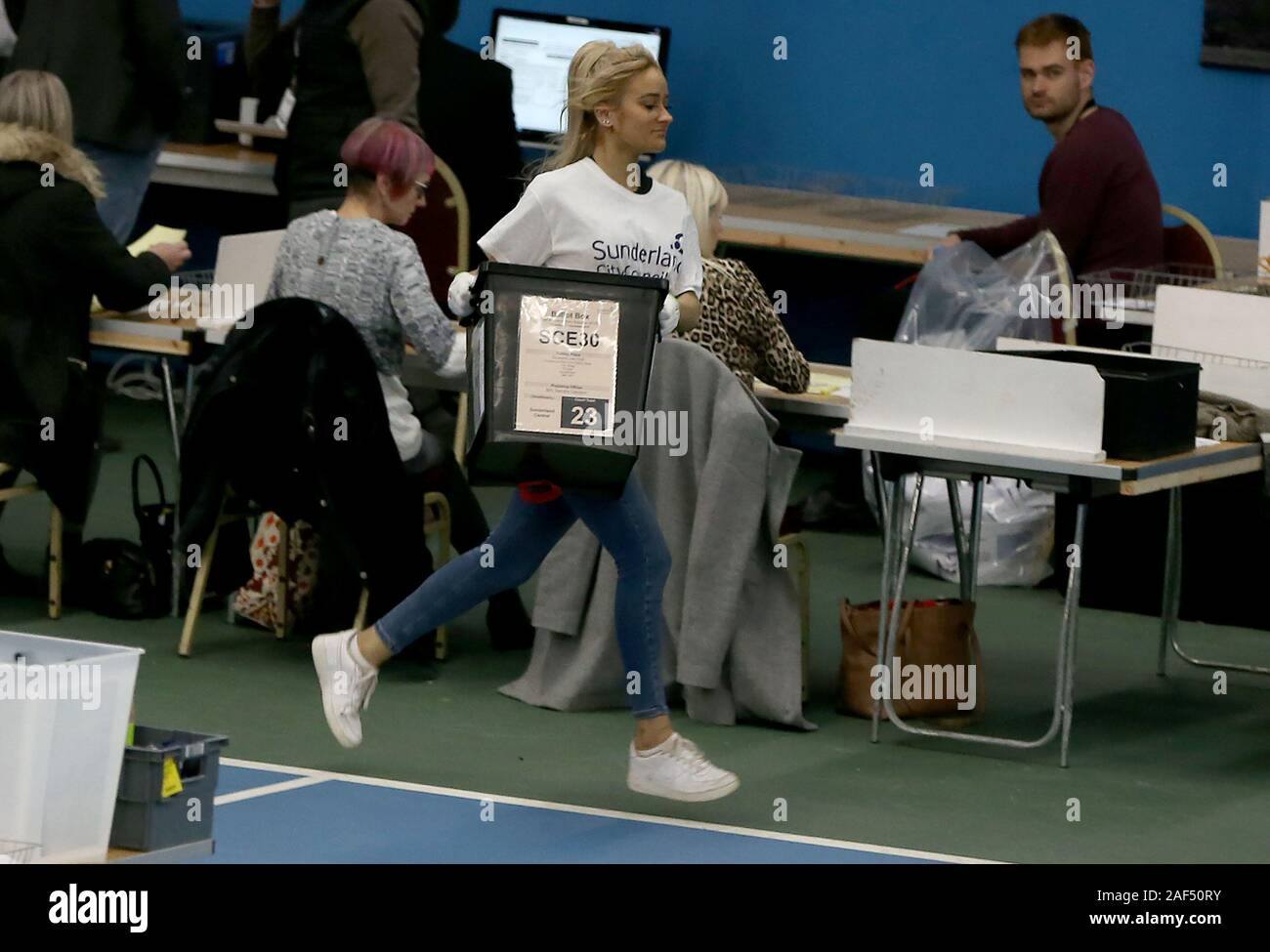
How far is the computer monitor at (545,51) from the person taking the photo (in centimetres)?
827

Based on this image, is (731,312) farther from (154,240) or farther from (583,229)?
(154,240)

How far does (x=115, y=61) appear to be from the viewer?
679cm

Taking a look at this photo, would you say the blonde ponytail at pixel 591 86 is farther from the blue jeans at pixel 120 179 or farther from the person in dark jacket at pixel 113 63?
the blue jeans at pixel 120 179

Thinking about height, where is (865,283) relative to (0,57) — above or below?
below

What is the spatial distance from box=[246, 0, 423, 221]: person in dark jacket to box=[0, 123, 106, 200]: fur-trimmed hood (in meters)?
1.05

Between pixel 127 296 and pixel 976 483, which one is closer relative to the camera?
pixel 976 483

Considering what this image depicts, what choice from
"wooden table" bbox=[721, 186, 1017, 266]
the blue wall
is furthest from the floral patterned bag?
the blue wall

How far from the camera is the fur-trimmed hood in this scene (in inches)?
209

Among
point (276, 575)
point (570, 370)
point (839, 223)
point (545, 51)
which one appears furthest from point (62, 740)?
point (545, 51)
